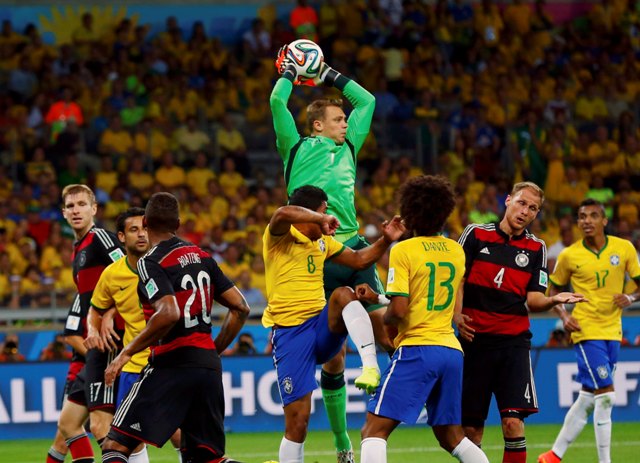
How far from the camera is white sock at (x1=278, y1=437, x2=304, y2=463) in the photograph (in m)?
8.51

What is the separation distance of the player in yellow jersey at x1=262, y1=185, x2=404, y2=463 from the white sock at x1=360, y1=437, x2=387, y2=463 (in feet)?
3.42

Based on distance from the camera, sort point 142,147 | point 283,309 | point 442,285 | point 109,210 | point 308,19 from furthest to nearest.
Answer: point 308,19 → point 142,147 → point 109,210 → point 283,309 → point 442,285

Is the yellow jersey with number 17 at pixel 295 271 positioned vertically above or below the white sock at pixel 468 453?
above

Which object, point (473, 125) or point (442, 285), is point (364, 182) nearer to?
point (473, 125)

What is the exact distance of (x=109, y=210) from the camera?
1838cm

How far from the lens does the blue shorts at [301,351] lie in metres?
8.55

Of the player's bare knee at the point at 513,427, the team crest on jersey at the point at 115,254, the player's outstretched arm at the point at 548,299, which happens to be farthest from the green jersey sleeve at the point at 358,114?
the player's bare knee at the point at 513,427

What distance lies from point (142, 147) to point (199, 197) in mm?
1354

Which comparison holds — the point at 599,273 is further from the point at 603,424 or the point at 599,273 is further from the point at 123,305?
the point at 123,305

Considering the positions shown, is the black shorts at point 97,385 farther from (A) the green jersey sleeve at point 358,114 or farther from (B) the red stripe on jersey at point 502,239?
(B) the red stripe on jersey at point 502,239

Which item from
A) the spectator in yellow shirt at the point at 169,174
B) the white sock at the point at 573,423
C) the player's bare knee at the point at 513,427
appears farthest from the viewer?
the spectator in yellow shirt at the point at 169,174

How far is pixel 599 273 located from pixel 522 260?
2.98m

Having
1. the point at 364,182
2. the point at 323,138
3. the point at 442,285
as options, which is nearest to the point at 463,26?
the point at 364,182

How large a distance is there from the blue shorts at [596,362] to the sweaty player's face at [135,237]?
462 cm
